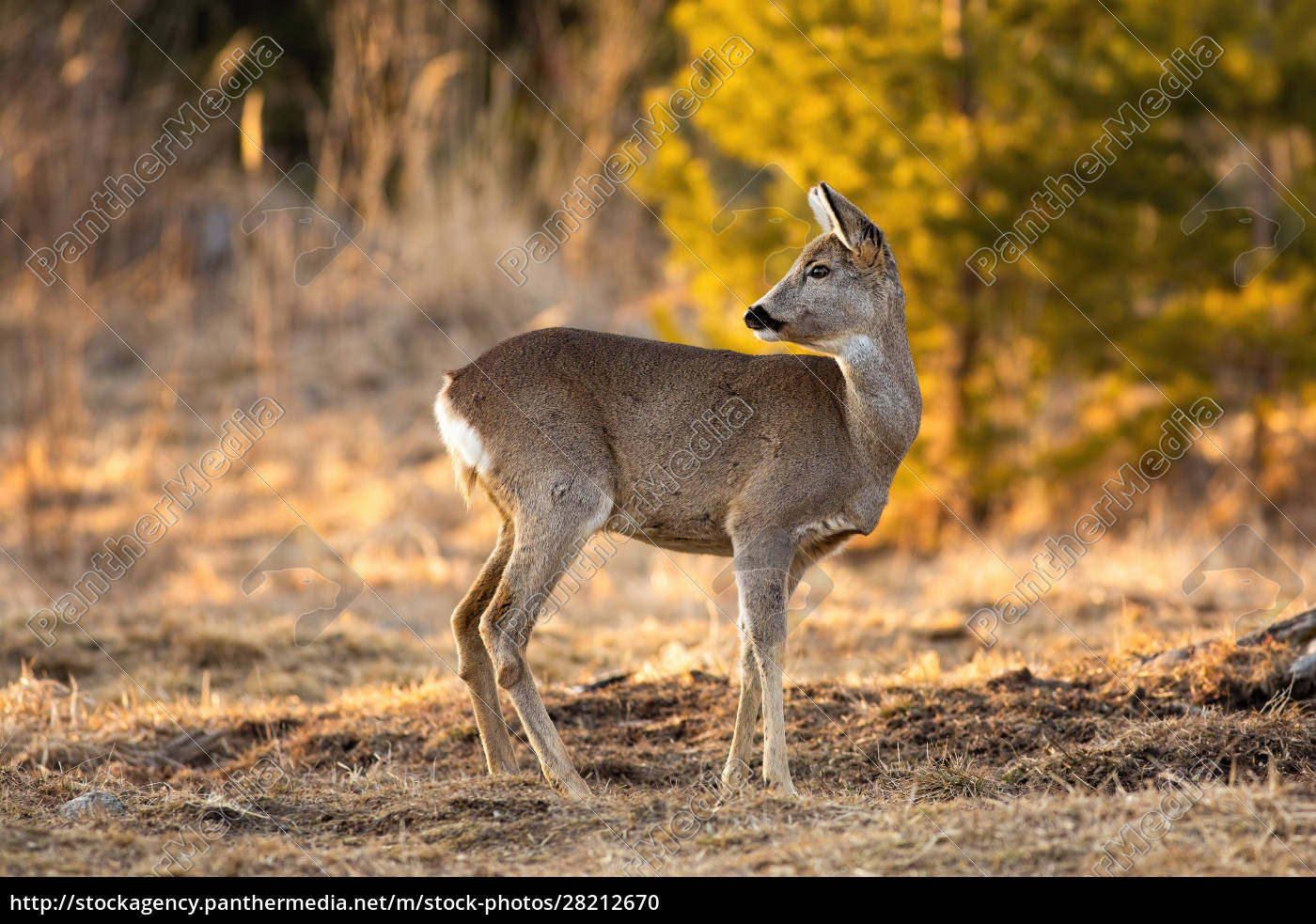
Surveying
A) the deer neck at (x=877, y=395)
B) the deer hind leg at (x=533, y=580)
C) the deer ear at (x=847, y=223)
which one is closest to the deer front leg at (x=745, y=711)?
the deer hind leg at (x=533, y=580)

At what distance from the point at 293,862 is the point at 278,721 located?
253 centimetres

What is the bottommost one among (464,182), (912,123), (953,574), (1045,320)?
(953,574)

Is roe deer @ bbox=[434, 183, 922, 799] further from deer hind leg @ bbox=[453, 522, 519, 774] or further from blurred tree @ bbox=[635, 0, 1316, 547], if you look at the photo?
blurred tree @ bbox=[635, 0, 1316, 547]

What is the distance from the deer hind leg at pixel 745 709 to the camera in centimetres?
505

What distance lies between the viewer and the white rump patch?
5.38m

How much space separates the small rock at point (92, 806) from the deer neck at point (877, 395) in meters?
3.03

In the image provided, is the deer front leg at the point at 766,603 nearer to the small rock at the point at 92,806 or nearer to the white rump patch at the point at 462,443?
the white rump patch at the point at 462,443

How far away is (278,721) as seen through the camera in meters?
6.14

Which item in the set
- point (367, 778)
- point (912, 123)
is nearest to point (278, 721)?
point (367, 778)

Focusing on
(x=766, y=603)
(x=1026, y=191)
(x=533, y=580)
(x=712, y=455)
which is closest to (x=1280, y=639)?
(x=766, y=603)

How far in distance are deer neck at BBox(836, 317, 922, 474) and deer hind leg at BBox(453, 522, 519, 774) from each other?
1505 millimetres

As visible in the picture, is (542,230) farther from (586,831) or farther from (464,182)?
(586,831)

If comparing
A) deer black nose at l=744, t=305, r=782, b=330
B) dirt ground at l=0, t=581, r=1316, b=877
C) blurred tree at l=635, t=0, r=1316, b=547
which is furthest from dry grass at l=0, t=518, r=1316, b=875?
blurred tree at l=635, t=0, r=1316, b=547
